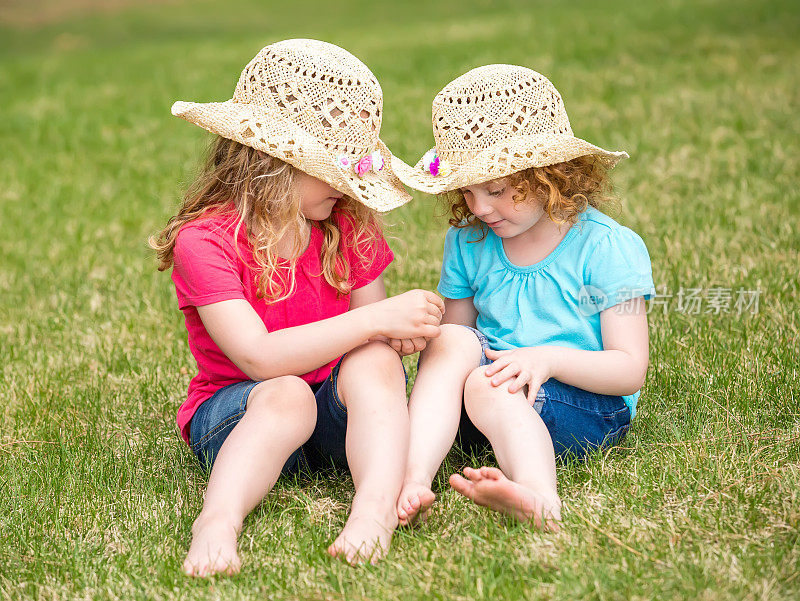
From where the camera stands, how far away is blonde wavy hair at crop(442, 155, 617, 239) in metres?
2.87

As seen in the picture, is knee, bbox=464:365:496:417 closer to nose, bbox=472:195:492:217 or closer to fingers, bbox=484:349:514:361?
fingers, bbox=484:349:514:361

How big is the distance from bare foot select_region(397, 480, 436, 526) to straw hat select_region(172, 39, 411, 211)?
31.3 inches

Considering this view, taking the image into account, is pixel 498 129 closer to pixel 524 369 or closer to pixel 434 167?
pixel 434 167

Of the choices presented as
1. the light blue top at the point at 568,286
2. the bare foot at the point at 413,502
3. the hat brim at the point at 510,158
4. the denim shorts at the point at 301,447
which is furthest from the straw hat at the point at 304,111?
the bare foot at the point at 413,502

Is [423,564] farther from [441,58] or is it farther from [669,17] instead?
[669,17]

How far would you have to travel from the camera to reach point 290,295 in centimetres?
292

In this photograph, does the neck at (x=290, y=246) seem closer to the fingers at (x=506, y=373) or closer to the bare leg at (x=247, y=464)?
the bare leg at (x=247, y=464)

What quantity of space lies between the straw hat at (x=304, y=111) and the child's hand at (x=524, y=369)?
1.79ft

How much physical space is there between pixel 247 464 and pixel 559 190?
1.19m

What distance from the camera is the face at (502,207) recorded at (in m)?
2.87

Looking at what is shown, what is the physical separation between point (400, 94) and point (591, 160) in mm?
6279

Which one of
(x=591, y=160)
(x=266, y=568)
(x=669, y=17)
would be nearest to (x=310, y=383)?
(x=266, y=568)

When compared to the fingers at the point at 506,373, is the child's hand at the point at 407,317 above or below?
above
